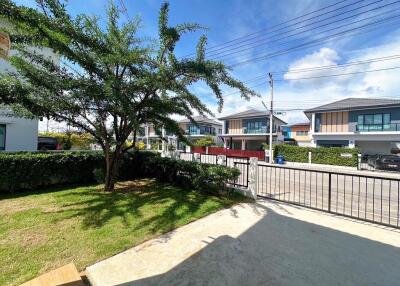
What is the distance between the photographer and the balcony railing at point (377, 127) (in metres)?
23.6

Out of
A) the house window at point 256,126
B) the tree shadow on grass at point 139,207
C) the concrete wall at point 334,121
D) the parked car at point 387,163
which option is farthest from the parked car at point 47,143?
the concrete wall at point 334,121

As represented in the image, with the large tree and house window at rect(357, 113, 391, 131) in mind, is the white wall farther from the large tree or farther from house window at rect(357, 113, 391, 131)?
house window at rect(357, 113, 391, 131)

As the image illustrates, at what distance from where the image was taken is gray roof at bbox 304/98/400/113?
24.2 metres

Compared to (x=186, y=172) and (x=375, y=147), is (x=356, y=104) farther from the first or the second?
(x=186, y=172)

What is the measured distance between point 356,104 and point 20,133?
3036 cm

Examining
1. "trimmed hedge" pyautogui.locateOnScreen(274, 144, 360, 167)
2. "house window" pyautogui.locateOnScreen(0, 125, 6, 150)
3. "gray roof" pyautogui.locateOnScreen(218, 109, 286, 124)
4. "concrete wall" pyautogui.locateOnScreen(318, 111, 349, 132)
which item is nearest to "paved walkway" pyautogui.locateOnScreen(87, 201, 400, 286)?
"house window" pyautogui.locateOnScreen(0, 125, 6, 150)

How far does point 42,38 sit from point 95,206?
3.99m

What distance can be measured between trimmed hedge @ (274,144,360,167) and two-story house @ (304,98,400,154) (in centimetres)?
420

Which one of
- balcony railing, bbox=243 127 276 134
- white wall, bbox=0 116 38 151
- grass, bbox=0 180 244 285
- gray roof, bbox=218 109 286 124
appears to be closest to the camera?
grass, bbox=0 180 244 285

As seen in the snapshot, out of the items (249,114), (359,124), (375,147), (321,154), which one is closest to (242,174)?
(321,154)

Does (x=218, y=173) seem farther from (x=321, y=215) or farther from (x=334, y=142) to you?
(x=334, y=142)

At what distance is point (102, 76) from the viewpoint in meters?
6.33

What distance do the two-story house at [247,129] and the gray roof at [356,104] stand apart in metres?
7.04

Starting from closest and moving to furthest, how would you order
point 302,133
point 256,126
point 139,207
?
point 139,207 < point 256,126 < point 302,133
